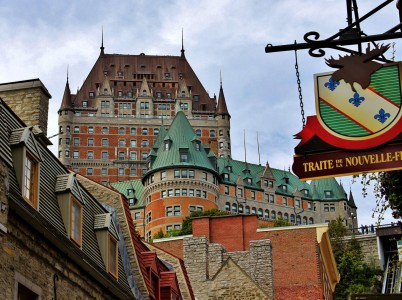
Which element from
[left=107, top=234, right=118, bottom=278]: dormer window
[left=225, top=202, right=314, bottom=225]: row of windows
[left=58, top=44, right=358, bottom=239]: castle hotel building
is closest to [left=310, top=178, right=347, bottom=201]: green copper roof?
[left=58, top=44, right=358, bottom=239]: castle hotel building

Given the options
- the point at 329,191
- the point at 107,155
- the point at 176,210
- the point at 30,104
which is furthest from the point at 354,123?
the point at 107,155

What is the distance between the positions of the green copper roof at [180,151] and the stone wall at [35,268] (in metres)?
134

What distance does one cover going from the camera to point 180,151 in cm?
15162

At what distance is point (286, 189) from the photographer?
171 metres

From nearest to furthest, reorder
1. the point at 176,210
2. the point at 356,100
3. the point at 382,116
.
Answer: the point at 382,116 < the point at 356,100 < the point at 176,210

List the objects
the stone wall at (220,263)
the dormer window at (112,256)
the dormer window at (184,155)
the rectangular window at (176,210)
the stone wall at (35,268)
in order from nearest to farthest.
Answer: the stone wall at (35,268) < the dormer window at (112,256) < the stone wall at (220,263) < the rectangular window at (176,210) < the dormer window at (184,155)

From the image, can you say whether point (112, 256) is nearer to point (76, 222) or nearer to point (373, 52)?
point (76, 222)

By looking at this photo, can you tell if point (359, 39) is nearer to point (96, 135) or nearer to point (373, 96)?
point (373, 96)

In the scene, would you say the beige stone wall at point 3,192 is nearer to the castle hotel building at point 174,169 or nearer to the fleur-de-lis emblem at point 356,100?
the fleur-de-lis emblem at point 356,100

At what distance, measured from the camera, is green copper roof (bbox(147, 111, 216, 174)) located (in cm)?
15175

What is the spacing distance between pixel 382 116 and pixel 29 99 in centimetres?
1142

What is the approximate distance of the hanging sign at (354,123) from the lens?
988 centimetres

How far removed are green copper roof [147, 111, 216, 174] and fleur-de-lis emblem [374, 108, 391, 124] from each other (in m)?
141

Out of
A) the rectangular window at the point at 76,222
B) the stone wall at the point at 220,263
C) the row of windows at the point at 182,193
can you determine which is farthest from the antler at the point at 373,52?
the row of windows at the point at 182,193
